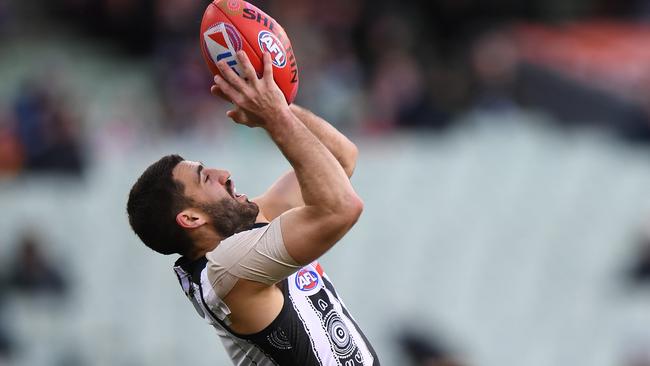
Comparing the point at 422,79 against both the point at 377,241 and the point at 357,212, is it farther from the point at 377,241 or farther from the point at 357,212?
the point at 357,212

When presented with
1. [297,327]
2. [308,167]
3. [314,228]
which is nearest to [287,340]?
[297,327]

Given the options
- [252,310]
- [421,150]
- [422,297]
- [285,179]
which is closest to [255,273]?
[252,310]

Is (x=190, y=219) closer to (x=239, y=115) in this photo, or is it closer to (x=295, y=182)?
(x=239, y=115)

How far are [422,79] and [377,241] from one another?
11.3 feet

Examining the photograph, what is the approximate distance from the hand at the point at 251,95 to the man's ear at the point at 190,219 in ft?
1.75

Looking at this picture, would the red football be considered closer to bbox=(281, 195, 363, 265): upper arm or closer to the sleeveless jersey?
bbox=(281, 195, 363, 265): upper arm

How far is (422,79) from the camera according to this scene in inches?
538

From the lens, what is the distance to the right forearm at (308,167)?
179 inches

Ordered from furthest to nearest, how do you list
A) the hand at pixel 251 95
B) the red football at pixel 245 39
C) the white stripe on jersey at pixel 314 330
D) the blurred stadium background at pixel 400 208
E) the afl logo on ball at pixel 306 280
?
the blurred stadium background at pixel 400 208, the afl logo on ball at pixel 306 280, the white stripe on jersey at pixel 314 330, the red football at pixel 245 39, the hand at pixel 251 95

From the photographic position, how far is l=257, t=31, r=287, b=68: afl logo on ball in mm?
4844

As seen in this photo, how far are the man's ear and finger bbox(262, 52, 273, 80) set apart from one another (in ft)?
2.33

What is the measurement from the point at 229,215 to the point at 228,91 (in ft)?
2.14

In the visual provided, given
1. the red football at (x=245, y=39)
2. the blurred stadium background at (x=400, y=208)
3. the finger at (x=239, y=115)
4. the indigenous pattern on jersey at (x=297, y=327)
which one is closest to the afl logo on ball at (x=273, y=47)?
the red football at (x=245, y=39)

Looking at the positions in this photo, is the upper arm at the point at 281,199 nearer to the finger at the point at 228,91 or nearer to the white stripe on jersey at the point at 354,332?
the white stripe on jersey at the point at 354,332
